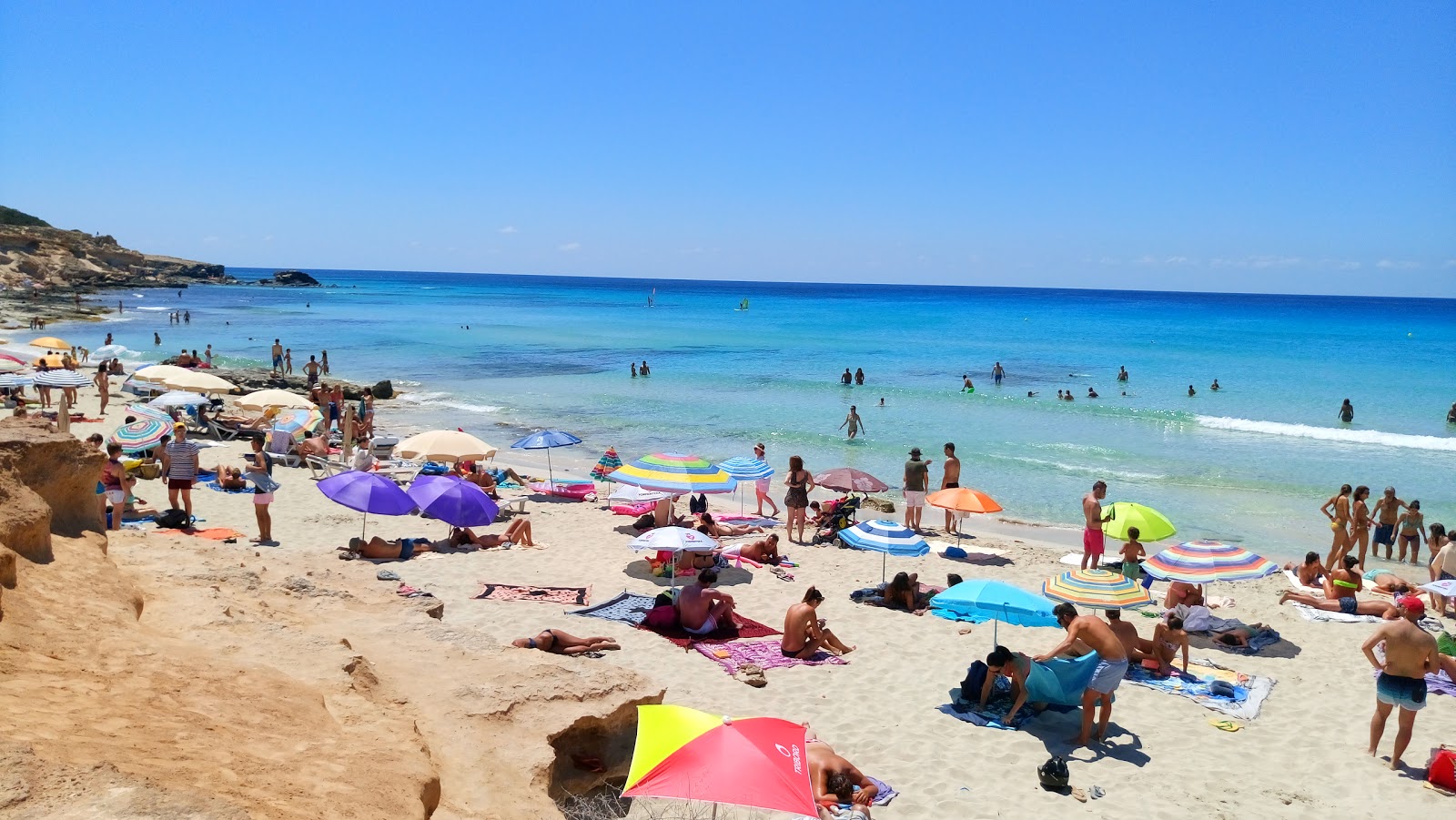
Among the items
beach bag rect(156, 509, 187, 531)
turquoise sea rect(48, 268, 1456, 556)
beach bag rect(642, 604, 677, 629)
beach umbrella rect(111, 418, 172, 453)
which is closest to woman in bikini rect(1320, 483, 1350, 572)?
turquoise sea rect(48, 268, 1456, 556)

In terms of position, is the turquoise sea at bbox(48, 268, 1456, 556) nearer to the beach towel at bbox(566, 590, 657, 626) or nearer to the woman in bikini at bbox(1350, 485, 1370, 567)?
the woman in bikini at bbox(1350, 485, 1370, 567)

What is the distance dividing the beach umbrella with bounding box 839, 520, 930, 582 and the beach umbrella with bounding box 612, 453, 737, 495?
2.24 meters

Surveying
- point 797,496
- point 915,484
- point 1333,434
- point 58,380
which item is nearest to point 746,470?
point 797,496

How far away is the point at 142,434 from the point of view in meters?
15.2

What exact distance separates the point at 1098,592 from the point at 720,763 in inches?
200

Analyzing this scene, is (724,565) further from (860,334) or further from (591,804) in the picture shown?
(860,334)

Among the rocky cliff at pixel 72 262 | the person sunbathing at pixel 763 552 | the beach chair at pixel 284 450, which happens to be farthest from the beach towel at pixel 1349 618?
the rocky cliff at pixel 72 262

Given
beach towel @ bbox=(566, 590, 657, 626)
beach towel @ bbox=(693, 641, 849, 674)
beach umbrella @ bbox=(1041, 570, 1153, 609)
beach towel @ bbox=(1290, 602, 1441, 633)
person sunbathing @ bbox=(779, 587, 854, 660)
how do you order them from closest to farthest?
beach umbrella @ bbox=(1041, 570, 1153, 609), beach towel @ bbox=(693, 641, 849, 674), person sunbathing @ bbox=(779, 587, 854, 660), beach towel @ bbox=(566, 590, 657, 626), beach towel @ bbox=(1290, 602, 1441, 633)

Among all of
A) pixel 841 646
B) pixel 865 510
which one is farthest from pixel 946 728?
pixel 865 510

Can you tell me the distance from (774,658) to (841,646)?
80 centimetres

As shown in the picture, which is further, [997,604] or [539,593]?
[539,593]

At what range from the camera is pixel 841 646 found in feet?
31.6

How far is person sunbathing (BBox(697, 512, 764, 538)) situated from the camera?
1411 cm

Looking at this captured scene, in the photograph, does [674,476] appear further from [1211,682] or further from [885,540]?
[1211,682]
